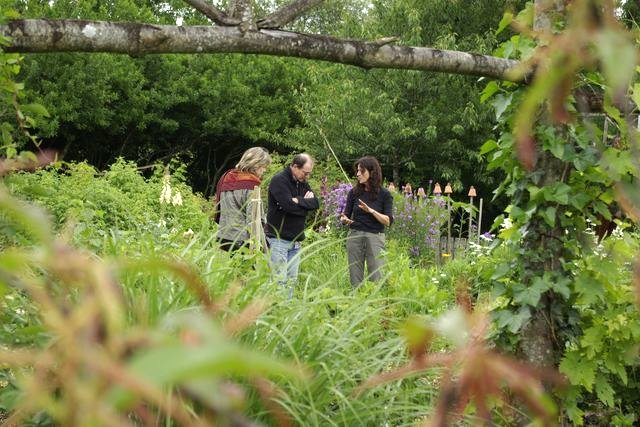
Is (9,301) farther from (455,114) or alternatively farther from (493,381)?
(455,114)

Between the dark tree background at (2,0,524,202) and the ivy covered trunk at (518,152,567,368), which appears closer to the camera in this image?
the ivy covered trunk at (518,152,567,368)

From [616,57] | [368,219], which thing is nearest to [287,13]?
[616,57]

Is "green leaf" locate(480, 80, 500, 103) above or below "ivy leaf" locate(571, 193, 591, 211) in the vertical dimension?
above

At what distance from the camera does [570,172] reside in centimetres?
358

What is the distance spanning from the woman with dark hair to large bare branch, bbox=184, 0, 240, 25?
4663mm

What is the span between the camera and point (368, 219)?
301 inches

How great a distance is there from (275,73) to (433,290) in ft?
63.9

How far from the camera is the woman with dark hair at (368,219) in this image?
761 cm

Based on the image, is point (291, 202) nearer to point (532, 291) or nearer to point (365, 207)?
point (365, 207)

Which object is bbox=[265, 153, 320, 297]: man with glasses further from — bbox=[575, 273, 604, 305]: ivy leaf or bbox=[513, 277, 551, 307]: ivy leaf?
bbox=[575, 273, 604, 305]: ivy leaf

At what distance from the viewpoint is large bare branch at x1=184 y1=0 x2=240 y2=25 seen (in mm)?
2848

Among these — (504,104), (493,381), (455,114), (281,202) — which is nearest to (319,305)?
(504,104)

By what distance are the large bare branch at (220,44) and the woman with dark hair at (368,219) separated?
4.14 meters

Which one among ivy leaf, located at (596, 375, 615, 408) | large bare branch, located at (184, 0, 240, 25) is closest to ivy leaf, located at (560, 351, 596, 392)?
ivy leaf, located at (596, 375, 615, 408)
